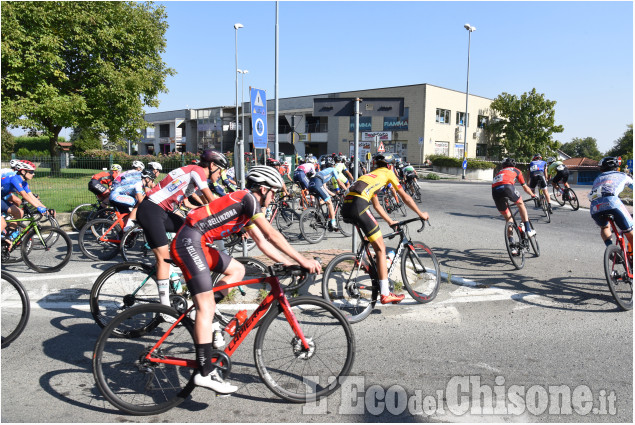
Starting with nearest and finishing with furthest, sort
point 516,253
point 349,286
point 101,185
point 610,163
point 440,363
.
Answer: point 440,363 < point 349,286 < point 610,163 < point 516,253 < point 101,185

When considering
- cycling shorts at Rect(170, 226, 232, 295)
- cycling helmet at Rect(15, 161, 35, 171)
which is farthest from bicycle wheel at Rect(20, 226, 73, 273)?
cycling shorts at Rect(170, 226, 232, 295)

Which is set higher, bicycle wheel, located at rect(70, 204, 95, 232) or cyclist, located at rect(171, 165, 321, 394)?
cyclist, located at rect(171, 165, 321, 394)

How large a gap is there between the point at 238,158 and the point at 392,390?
4.95 metres

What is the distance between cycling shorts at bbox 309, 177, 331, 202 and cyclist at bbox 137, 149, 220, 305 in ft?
17.4

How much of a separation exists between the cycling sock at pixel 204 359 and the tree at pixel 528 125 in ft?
167

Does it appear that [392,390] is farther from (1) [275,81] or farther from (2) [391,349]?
(1) [275,81]

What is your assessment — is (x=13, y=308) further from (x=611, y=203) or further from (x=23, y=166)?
(x=611, y=203)

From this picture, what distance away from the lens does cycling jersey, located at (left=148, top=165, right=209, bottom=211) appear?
492 cm

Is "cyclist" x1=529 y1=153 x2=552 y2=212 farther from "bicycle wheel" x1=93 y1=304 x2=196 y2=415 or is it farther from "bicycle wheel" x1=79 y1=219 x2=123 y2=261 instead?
"bicycle wheel" x1=93 y1=304 x2=196 y2=415

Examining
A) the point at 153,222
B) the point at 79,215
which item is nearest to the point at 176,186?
the point at 153,222

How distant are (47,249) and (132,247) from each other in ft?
4.21

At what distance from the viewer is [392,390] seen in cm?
362

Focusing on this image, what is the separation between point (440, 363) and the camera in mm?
4082

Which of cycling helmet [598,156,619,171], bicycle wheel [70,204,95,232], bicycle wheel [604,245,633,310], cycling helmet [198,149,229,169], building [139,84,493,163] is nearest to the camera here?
cycling helmet [198,149,229,169]
